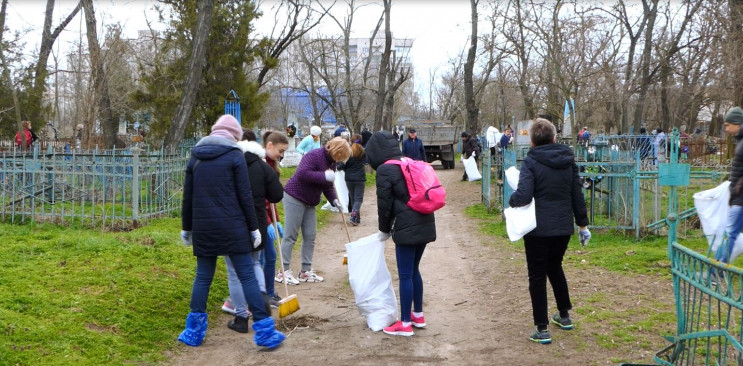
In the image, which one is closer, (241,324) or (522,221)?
(522,221)

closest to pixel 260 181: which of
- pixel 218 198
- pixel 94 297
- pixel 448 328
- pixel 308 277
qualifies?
pixel 218 198

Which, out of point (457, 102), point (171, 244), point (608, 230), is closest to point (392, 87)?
point (608, 230)

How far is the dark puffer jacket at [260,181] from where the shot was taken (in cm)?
601

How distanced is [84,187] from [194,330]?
18.6ft

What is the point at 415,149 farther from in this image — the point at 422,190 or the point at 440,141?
the point at 440,141

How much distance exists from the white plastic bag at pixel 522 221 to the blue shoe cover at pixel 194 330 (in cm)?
247

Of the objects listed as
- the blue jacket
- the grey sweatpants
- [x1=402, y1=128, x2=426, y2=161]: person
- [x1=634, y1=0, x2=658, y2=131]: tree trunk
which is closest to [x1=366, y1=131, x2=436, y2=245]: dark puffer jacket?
the grey sweatpants

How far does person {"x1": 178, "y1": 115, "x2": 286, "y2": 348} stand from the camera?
5.19m

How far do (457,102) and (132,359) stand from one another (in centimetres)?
5321

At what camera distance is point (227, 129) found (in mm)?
5457

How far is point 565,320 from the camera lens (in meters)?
5.76

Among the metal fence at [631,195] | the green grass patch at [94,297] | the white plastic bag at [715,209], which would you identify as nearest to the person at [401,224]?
the green grass patch at [94,297]

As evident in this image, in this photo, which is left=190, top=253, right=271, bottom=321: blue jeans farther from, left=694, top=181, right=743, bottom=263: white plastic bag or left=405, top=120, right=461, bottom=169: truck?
left=405, top=120, right=461, bottom=169: truck

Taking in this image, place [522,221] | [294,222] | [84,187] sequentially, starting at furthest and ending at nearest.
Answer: [84,187], [294,222], [522,221]
